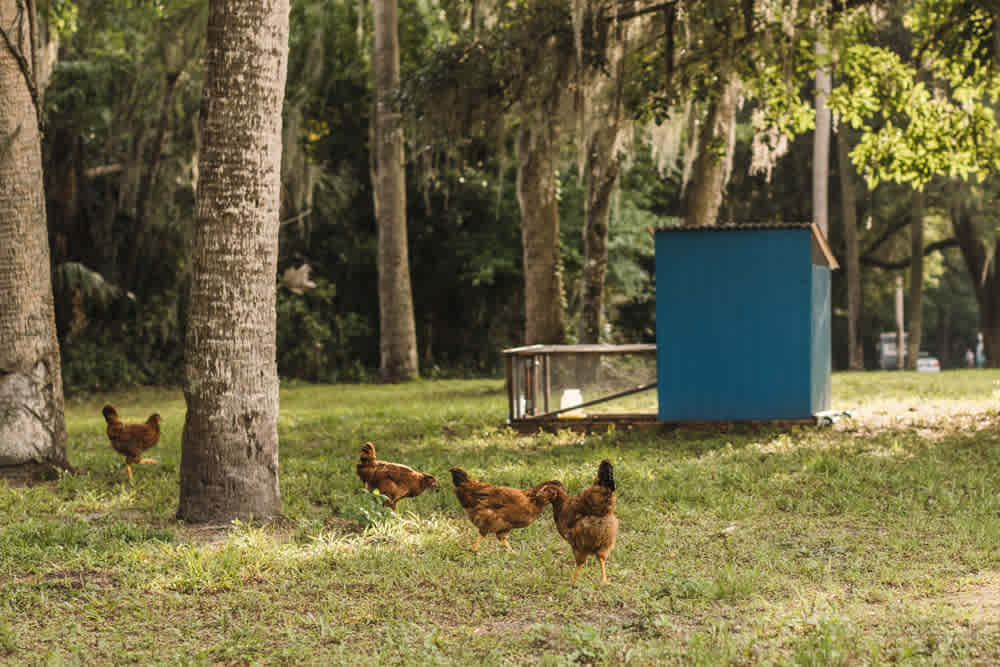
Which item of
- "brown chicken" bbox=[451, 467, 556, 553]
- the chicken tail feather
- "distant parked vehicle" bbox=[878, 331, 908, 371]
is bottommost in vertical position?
"distant parked vehicle" bbox=[878, 331, 908, 371]

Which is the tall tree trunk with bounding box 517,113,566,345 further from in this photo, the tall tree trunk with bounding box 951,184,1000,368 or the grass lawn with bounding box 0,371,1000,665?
the tall tree trunk with bounding box 951,184,1000,368

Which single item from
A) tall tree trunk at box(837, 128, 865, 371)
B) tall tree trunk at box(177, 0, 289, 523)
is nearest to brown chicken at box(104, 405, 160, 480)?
tall tree trunk at box(177, 0, 289, 523)

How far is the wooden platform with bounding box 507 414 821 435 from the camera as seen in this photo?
11.5m

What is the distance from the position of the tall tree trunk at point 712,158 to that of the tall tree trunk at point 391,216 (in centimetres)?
633

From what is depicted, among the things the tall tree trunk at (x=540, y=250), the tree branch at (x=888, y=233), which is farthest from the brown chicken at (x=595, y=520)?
the tree branch at (x=888, y=233)

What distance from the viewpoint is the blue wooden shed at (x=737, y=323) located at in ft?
37.0

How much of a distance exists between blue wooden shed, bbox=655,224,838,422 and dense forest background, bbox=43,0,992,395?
355cm

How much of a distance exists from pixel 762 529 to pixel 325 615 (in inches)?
120

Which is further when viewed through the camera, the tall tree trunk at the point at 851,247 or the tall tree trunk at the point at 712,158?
the tall tree trunk at the point at 851,247

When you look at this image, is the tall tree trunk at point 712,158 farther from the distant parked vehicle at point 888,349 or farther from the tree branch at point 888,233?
the distant parked vehicle at point 888,349

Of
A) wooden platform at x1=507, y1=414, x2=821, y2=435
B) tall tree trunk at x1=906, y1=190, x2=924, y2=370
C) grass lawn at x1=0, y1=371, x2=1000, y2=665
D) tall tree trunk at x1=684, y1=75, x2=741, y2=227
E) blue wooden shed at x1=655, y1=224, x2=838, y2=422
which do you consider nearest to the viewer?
grass lawn at x1=0, y1=371, x2=1000, y2=665

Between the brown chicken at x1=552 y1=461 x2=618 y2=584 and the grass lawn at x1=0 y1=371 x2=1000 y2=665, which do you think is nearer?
the grass lawn at x1=0 y1=371 x2=1000 y2=665

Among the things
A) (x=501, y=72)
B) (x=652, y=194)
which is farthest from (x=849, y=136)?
(x=501, y=72)

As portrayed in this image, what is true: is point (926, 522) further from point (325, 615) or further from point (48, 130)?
point (48, 130)
